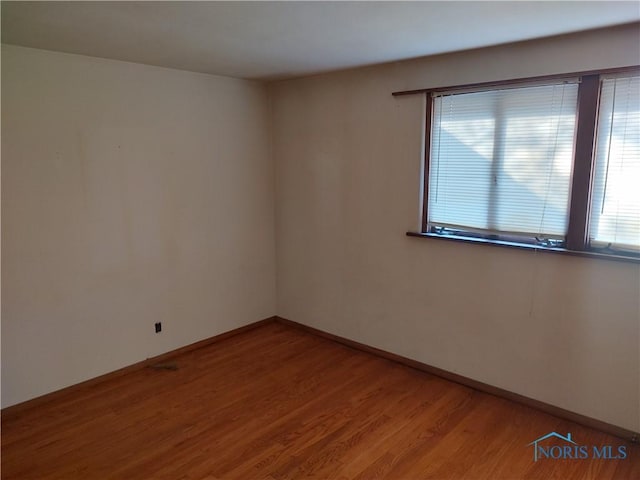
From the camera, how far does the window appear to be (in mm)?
2592

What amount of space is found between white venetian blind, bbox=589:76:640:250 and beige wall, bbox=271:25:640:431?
0.47ft

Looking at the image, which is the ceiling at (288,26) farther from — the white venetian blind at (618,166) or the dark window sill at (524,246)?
the dark window sill at (524,246)

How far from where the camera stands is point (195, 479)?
2.37m

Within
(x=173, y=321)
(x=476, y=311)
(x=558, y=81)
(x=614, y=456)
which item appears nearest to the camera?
(x=614, y=456)

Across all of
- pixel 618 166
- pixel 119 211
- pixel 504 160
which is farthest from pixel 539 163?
pixel 119 211

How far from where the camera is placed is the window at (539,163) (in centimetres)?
259

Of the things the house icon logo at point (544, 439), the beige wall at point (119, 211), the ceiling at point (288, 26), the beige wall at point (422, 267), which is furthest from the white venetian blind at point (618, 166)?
the beige wall at point (119, 211)

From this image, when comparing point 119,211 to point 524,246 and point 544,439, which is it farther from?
point 544,439

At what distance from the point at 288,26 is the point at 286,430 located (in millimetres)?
2345

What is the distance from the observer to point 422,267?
349 centimetres

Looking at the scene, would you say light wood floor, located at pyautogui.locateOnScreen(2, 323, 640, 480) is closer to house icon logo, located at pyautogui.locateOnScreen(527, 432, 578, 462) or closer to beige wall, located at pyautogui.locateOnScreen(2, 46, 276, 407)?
house icon logo, located at pyautogui.locateOnScreen(527, 432, 578, 462)

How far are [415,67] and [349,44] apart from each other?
73 cm

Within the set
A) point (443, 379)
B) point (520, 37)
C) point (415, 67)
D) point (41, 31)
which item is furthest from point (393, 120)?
point (41, 31)

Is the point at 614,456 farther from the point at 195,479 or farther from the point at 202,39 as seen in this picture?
the point at 202,39
